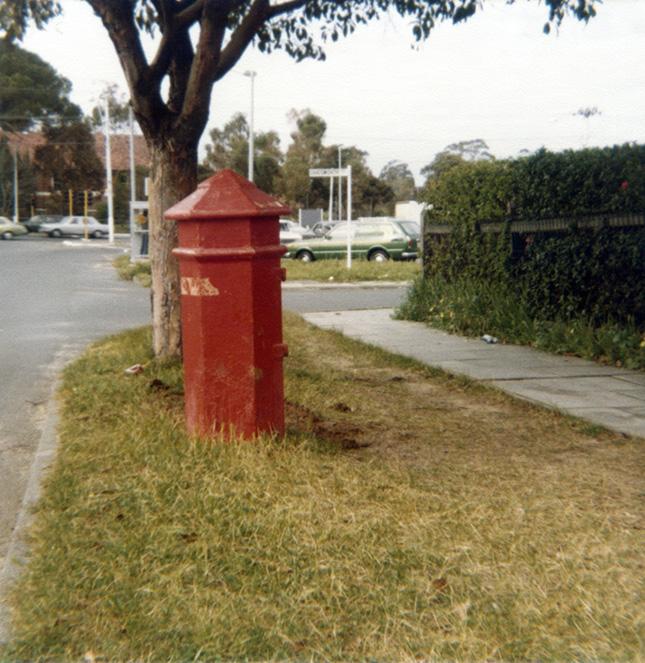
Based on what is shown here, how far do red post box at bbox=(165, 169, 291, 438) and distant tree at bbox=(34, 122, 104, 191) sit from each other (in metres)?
69.0

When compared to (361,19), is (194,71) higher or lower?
lower

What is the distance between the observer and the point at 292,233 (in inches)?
1633

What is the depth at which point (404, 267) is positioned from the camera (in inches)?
1026

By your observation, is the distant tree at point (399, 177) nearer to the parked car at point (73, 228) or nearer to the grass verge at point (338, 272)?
the parked car at point (73, 228)

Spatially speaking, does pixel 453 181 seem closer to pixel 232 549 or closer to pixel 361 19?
pixel 361 19

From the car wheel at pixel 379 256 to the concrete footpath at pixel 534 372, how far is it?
17111 millimetres

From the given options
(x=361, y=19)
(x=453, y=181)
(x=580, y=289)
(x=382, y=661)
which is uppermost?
(x=361, y=19)

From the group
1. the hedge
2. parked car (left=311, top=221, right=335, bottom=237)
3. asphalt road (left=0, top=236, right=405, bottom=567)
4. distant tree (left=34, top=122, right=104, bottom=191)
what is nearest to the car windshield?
asphalt road (left=0, top=236, right=405, bottom=567)

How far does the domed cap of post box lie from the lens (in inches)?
196

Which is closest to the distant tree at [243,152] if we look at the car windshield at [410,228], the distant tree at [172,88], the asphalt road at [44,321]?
the car windshield at [410,228]

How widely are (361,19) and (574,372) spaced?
4521 millimetres

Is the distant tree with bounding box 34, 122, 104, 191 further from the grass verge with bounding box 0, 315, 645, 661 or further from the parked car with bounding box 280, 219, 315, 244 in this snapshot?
the grass verge with bounding box 0, 315, 645, 661

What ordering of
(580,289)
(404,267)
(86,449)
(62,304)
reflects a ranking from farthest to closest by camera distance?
(404,267), (62,304), (580,289), (86,449)

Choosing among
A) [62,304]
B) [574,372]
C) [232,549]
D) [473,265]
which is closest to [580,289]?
[574,372]
